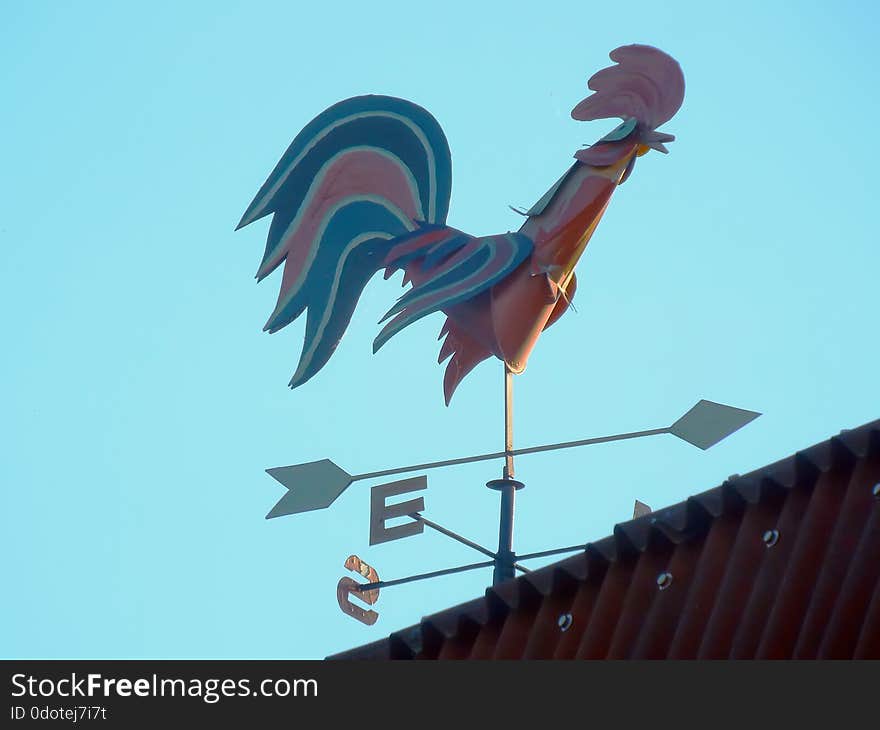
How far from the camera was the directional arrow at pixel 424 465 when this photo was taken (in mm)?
6035

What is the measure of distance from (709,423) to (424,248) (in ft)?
5.82

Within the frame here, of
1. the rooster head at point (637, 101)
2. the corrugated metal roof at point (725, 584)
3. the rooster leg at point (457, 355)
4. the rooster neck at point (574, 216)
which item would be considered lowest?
the corrugated metal roof at point (725, 584)

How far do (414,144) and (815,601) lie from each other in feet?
12.8

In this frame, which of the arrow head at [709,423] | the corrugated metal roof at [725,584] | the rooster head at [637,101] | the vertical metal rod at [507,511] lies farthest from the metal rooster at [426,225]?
the corrugated metal roof at [725,584]

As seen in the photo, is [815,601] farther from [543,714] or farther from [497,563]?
[497,563]

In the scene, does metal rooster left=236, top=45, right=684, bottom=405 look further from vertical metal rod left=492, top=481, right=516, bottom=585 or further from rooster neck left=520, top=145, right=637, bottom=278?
vertical metal rod left=492, top=481, right=516, bottom=585

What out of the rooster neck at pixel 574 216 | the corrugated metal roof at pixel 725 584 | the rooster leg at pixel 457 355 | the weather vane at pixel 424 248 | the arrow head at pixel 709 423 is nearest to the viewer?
the corrugated metal roof at pixel 725 584

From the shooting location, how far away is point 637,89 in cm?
702

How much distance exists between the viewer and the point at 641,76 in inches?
277

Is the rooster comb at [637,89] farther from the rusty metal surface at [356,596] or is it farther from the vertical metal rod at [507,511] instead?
the rusty metal surface at [356,596]

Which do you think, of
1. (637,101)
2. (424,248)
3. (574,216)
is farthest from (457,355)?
(637,101)

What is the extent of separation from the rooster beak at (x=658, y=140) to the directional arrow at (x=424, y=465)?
131cm

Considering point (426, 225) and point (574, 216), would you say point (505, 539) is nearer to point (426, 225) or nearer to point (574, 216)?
point (574, 216)

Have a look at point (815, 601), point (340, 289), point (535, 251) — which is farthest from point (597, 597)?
point (340, 289)
